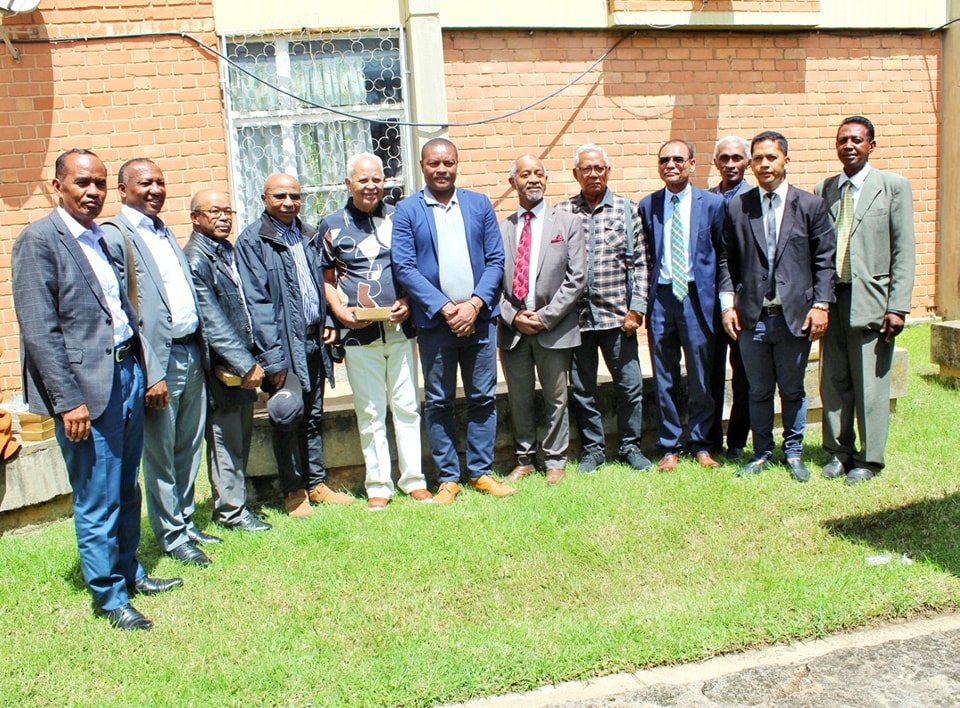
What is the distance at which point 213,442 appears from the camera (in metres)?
5.33

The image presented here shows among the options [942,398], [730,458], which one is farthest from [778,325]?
[942,398]

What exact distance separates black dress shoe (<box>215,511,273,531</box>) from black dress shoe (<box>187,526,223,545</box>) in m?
0.19

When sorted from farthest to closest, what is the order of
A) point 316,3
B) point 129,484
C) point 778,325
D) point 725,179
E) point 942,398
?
point 316,3, point 942,398, point 725,179, point 778,325, point 129,484

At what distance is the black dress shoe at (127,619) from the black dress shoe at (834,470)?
402 centimetres

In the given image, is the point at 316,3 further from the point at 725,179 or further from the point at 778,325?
the point at 778,325

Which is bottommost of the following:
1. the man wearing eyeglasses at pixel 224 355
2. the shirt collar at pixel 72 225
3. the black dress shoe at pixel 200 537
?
the black dress shoe at pixel 200 537

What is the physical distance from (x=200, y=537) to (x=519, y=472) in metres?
2.09

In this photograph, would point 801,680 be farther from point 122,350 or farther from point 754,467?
point 122,350

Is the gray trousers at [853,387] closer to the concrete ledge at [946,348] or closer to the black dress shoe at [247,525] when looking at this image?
the concrete ledge at [946,348]

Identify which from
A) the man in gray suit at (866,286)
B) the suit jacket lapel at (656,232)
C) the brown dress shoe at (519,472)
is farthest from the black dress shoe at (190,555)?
the man in gray suit at (866,286)

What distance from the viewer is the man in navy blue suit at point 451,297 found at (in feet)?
18.2

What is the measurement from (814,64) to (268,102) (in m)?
5.76

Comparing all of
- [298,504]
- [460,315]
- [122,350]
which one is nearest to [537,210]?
[460,315]

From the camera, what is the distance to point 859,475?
5.59 metres
